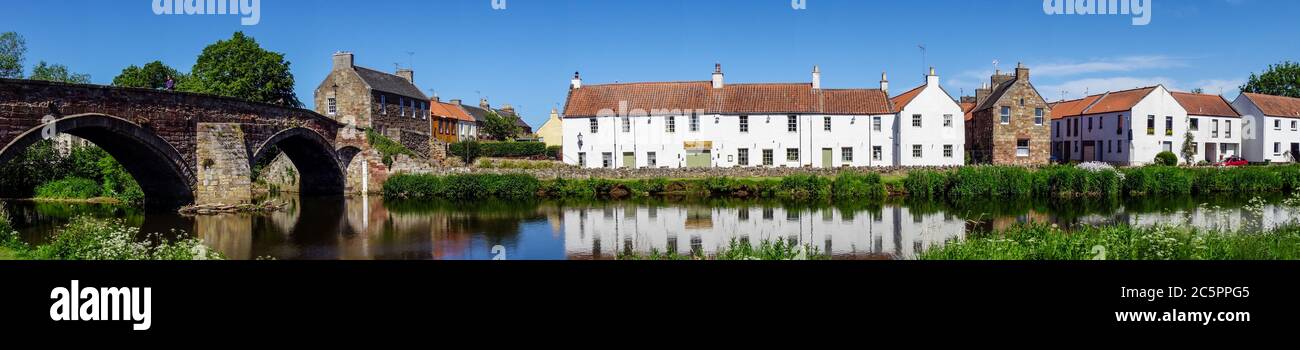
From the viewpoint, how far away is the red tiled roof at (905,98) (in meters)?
43.5

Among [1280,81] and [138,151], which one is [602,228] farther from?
[1280,81]

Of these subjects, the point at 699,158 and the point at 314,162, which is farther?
the point at 699,158

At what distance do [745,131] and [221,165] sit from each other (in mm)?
25490

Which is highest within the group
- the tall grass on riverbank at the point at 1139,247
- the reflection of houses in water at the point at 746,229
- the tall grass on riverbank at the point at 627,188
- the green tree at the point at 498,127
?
the green tree at the point at 498,127

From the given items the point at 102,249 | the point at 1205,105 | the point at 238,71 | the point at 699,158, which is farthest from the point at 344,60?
the point at 1205,105

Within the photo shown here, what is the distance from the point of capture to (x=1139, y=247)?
11633 mm

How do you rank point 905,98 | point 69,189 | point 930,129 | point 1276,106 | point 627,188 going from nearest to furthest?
point 69,189 → point 627,188 → point 930,129 → point 905,98 → point 1276,106

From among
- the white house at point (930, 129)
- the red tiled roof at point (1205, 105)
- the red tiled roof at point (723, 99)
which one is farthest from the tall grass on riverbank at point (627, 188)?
the red tiled roof at point (1205, 105)

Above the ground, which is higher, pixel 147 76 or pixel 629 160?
pixel 147 76

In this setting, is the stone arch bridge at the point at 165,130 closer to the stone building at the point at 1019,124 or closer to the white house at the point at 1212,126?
the stone building at the point at 1019,124

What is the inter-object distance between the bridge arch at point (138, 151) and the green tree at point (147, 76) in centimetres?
2200

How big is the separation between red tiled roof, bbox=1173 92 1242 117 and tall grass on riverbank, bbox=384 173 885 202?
2619 centimetres

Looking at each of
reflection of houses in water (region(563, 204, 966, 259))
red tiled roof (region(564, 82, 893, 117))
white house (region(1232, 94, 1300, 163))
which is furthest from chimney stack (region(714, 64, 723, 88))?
white house (region(1232, 94, 1300, 163))
